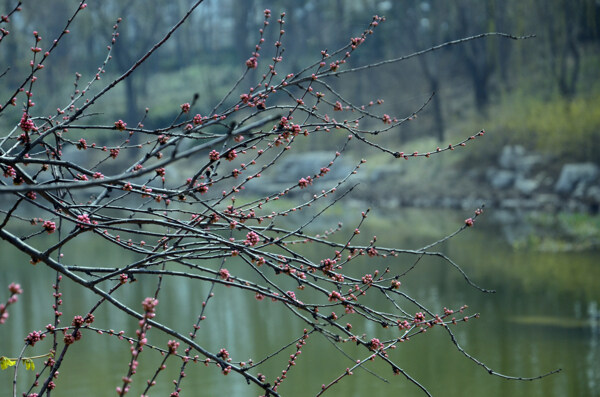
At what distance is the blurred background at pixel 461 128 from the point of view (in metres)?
7.51

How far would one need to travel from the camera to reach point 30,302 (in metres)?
9.38

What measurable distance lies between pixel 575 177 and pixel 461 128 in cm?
587

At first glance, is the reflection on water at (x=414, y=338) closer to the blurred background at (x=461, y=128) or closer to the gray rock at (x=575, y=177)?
the blurred background at (x=461, y=128)

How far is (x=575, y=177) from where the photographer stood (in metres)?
17.6

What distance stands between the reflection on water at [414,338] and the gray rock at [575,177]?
6.71m

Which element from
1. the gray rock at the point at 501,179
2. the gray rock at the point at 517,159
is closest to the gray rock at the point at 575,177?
the gray rock at the point at 517,159

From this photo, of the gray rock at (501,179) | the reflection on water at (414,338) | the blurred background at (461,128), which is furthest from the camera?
the gray rock at (501,179)

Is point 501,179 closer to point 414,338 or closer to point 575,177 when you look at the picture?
point 575,177

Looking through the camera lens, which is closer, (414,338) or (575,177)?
(414,338)

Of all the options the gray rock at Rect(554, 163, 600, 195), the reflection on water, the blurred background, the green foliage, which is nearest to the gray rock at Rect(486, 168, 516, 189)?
the blurred background

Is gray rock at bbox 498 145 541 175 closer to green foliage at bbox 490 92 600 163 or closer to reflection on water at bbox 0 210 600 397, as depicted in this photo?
green foliage at bbox 490 92 600 163

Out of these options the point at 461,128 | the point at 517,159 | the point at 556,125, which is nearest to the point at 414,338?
the point at 517,159

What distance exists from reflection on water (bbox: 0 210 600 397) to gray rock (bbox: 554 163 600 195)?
671 centimetres

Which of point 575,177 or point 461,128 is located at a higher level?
point 461,128
